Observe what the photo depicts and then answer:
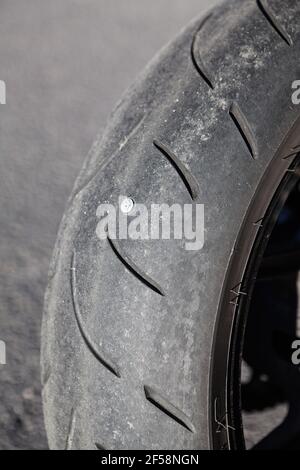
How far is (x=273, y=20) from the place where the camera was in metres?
0.90

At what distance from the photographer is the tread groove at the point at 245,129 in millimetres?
865

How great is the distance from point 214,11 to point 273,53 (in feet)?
0.57

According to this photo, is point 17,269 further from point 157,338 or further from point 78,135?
point 157,338

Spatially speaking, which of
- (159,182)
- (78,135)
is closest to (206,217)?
(159,182)

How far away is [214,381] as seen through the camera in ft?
2.82

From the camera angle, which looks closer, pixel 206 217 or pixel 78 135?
pixel 206 217

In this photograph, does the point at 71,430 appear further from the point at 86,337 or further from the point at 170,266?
the point at 170,266

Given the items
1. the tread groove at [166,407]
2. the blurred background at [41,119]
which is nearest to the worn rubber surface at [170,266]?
the tread groove at [166,407]

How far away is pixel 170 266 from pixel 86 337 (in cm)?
14

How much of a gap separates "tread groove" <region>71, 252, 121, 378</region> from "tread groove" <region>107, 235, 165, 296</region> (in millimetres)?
74

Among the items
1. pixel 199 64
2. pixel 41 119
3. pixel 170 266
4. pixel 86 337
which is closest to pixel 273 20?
pixel 199 64

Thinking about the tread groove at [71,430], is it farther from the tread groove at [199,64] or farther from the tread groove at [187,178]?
the tread groove at [199,64]

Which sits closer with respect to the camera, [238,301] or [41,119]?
[238,301]

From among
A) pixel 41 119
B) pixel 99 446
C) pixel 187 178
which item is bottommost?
pixel 99 446
